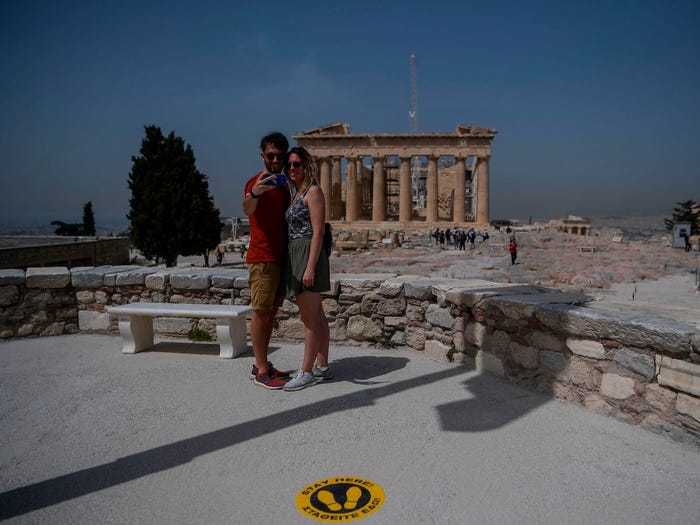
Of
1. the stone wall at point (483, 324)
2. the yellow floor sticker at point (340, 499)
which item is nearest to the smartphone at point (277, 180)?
the stone wall at point (483, 324)

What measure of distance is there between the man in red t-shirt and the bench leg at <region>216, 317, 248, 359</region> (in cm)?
88

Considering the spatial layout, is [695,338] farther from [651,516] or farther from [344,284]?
[344,284]

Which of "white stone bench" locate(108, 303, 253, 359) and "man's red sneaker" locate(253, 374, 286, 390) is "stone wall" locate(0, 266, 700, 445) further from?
"man's red sneaker" locate(253, 374, 286, 390)

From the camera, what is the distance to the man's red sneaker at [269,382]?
4047 millimetres

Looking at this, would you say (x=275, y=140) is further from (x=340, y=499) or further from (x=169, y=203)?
(x=169, y=203)

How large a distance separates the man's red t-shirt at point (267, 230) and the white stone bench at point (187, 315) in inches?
40.1

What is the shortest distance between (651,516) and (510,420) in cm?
115

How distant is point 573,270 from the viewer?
1727 centimetres

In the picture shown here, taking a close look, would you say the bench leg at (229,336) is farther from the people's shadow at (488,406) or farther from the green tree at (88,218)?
the green tree at (88,218)

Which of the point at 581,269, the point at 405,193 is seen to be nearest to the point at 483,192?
the point at 405,193

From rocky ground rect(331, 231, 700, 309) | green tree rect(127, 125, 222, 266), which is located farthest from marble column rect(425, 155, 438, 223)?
green tree rect(127, 125, 222, 266)

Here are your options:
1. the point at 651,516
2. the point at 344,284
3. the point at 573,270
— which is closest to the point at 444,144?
the point at 573,270

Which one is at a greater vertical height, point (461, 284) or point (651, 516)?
point (461, 284)

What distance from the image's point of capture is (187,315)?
192 inches
